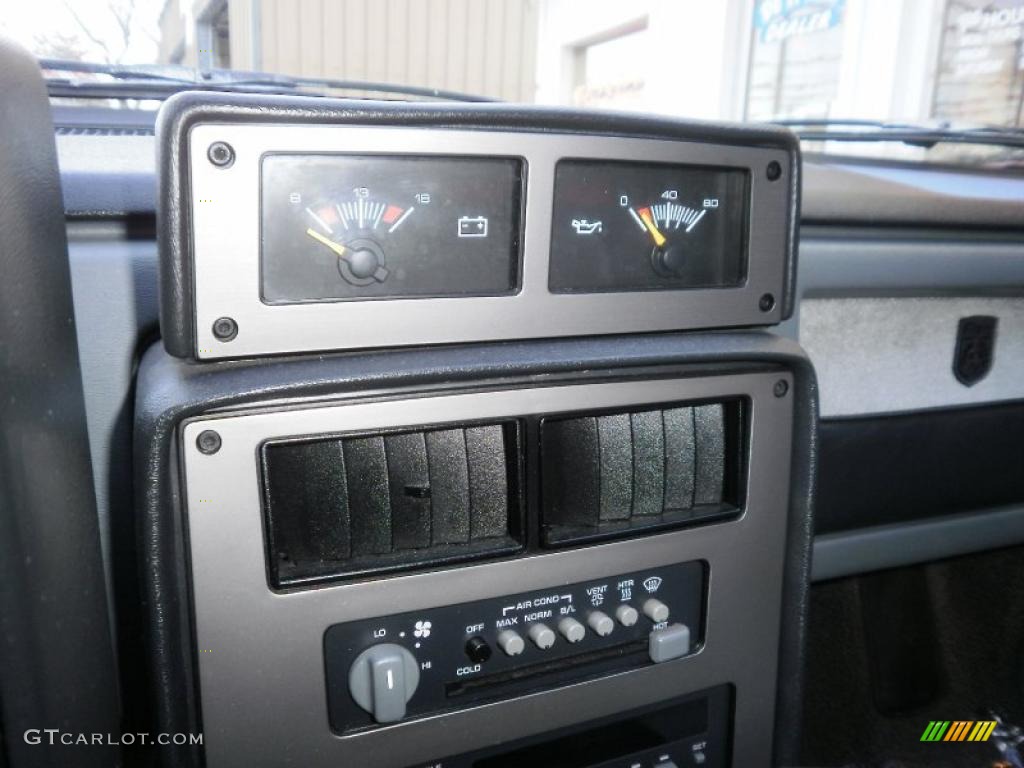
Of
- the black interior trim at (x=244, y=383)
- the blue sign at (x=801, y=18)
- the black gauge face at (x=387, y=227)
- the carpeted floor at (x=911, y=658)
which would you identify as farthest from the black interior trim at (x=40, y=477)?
the blue sign at (x=801, y=18)

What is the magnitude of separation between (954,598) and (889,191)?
92cm

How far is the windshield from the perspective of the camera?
1.01 meters

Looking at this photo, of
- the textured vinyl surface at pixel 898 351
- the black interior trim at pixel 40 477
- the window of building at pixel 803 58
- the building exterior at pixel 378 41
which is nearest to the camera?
the black interior trim at pixel 40 477

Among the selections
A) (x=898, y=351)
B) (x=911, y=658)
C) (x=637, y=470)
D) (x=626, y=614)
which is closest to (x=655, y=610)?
(x=626, y=614)

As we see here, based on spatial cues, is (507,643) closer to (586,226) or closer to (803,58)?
(586,226)

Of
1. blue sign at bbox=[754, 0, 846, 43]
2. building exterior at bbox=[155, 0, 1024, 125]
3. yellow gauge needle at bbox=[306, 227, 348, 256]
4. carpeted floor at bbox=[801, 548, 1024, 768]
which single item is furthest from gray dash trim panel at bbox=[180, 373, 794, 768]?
blue sign at bbox=[754, 0, 846, 43]

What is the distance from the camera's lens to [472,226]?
2.32 feet

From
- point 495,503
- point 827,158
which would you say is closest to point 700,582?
point 495,503

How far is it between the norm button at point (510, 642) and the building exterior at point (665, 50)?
533 millimetres

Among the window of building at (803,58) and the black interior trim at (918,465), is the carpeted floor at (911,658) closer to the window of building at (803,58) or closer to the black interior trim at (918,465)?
the black interior trim at (918,465)

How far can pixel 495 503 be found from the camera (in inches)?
29.6

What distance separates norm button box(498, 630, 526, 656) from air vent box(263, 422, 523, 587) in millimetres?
76

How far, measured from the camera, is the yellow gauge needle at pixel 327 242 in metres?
0.66

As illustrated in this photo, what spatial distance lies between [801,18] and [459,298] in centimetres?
272
